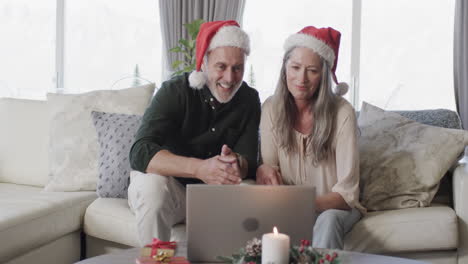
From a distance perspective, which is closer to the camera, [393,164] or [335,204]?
[335,204]

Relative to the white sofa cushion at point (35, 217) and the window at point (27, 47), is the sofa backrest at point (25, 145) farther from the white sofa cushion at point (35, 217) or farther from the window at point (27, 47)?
the window at point (27, 47)

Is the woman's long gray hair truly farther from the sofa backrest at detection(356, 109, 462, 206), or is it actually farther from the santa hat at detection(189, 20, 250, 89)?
the sofa backrest at detection(356, 109, 462, 206)

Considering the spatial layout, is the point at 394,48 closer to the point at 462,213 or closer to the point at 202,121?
the point at 462,213

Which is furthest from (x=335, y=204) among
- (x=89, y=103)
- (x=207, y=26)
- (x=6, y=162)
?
(x=6, y=162)

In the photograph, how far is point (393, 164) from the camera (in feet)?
7.68

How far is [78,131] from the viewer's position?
2717mm

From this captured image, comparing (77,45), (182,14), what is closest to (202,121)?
(182,14)

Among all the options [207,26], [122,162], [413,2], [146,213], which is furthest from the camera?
[413,2]

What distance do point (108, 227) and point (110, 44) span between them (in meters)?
3.32

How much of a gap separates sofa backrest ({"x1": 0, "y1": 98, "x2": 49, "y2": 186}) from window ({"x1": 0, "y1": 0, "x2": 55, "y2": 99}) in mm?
2602

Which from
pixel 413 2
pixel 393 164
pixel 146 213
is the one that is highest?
pixel 413 2

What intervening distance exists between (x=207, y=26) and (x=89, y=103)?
86 cm

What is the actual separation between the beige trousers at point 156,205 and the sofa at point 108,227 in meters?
0.10

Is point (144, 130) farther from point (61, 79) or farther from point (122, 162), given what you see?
point (61, 79)
